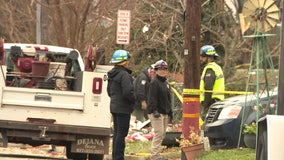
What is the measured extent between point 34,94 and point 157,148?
8.41ft

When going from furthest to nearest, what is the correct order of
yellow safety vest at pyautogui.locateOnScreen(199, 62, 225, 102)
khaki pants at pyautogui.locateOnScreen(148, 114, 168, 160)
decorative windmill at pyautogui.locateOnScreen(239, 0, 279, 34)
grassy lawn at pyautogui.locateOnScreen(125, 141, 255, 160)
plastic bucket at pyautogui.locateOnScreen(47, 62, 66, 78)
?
yellow safety vest at pyautogui.locateOnScreen(199, 62, 225, 102) < khaki pants at pyautogui.locateOnScreen(148, 114, 168, 160) < plastic bucket at pyautogui.locateOnScreen(47, 62, 66, 78) < decorative windmill at pyautogui.locateOnScreen(239, 0, 279, 34) < grassy lawn at pyautogui.locateOnScreen(125, 141, 255, 160)

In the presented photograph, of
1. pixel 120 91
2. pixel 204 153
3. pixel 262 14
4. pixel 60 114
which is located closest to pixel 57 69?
pixel 60 114

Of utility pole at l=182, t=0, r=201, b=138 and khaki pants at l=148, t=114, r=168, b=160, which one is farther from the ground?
utility pole at l=182, t=0, r=201, b=138

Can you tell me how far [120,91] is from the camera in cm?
1180

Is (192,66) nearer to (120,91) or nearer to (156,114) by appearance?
(156,114)

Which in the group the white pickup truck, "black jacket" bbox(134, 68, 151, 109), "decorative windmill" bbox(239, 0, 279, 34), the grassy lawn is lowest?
the grassy lawn

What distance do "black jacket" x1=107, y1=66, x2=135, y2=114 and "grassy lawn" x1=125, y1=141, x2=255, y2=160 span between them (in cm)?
154

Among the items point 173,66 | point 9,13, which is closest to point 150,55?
point 173,66

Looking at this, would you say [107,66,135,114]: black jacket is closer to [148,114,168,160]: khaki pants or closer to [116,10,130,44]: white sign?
[148,114,168,160]: khaki pants

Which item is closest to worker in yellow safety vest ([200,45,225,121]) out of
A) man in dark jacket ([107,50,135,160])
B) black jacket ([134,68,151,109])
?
black jacket ([134,68,151,109])

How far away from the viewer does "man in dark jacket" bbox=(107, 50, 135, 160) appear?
1168 cm

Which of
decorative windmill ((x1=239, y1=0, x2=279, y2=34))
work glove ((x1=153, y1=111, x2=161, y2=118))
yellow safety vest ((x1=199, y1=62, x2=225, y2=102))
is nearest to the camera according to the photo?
decorative windmill ((x1=239, y1=0, x2=279, y2=34))

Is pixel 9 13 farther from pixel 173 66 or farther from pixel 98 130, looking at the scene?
pixel 98 130

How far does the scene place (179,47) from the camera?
74.2 feet
